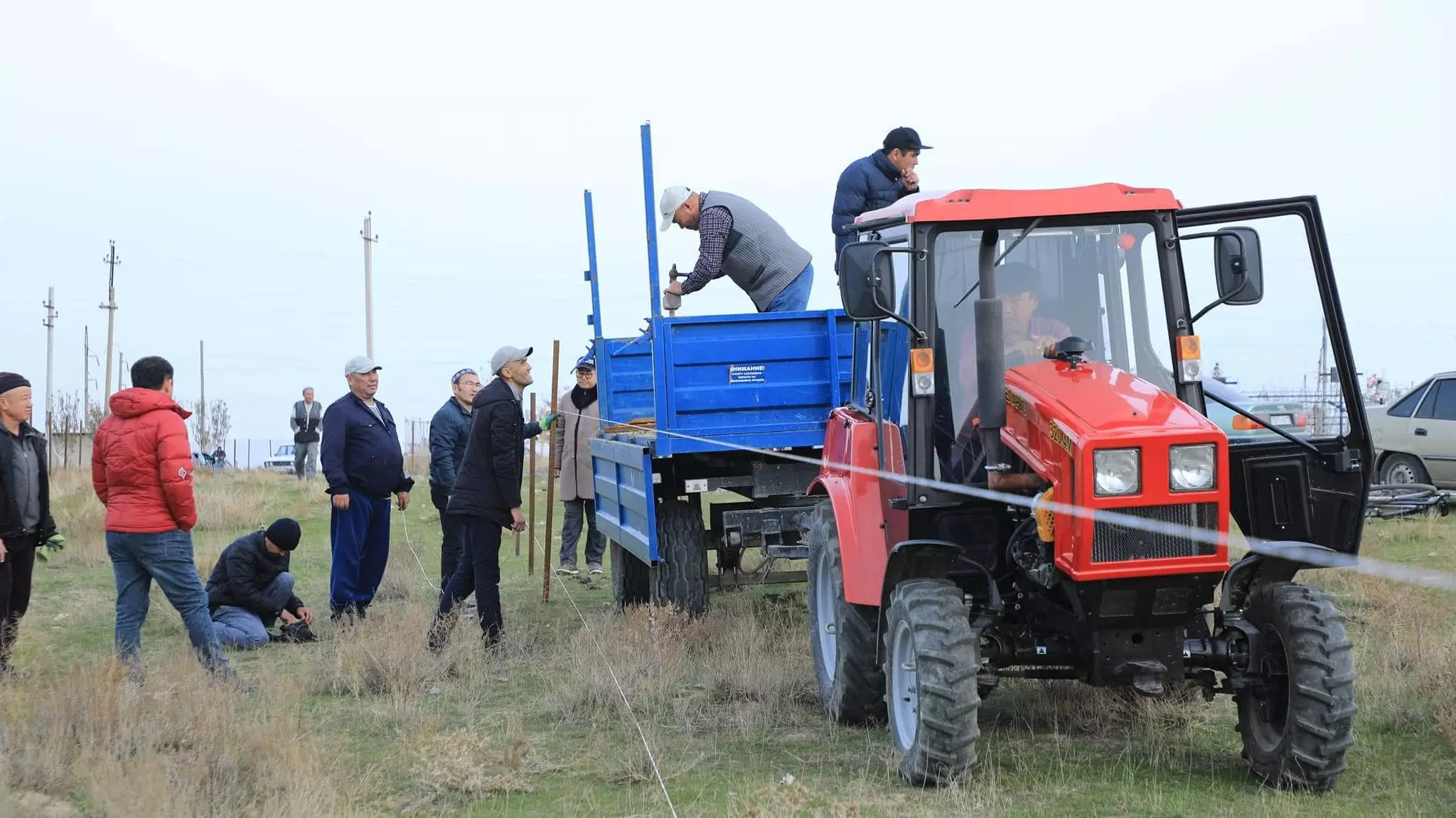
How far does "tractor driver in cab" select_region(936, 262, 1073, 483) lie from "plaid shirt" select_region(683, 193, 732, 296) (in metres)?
3.72

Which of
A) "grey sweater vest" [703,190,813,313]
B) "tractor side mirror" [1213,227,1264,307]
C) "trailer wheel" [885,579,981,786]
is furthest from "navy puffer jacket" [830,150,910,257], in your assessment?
"trailer wheel" [885,579,981,786]

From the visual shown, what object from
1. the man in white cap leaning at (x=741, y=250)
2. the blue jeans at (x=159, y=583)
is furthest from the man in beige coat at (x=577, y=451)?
the blue jeans at (x=159, y=583)

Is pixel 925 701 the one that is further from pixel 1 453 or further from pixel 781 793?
pixel 1 453

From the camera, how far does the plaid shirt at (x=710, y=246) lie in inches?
367

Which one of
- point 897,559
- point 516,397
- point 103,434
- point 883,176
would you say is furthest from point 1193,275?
point 103,434

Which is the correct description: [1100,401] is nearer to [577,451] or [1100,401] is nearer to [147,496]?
[147,496]

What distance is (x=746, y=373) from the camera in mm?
8859

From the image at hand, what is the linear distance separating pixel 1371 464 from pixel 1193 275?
1.00 meters

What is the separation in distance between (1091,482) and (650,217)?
4.75 meters

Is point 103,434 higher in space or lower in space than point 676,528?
higher

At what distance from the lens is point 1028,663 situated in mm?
5617

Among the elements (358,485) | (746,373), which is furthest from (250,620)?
(746,373)

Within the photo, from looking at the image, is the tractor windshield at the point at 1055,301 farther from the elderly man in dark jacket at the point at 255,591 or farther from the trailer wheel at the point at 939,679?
the elderly man in dark jacket at the point at 255,591

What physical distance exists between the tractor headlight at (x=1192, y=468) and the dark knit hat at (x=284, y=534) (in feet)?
22.1
